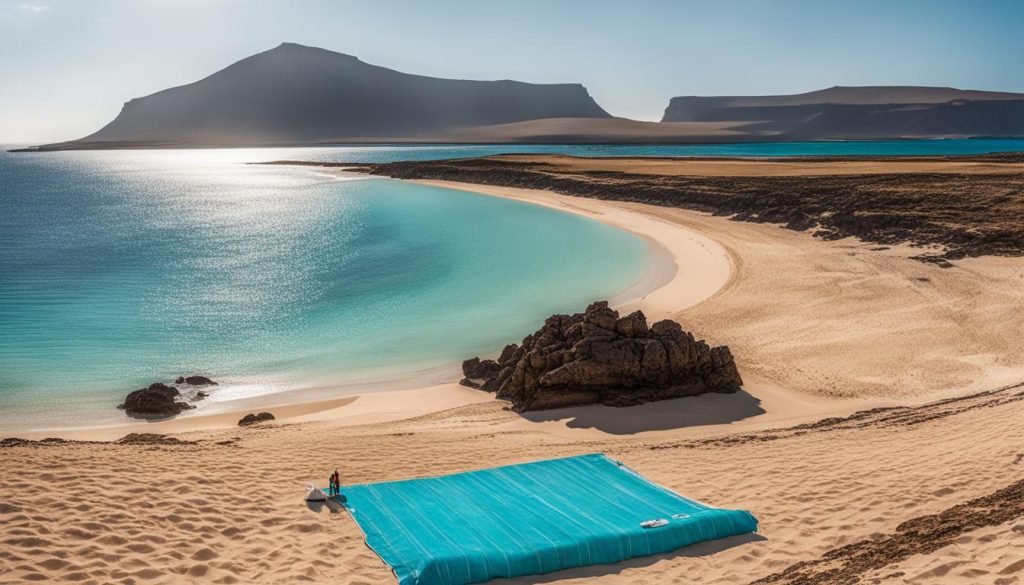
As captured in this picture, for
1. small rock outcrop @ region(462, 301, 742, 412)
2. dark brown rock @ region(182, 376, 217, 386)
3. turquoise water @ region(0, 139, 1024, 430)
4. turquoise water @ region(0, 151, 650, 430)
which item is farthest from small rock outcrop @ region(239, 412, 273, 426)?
small rock outcrop @ region(462, 301, 742, 412)

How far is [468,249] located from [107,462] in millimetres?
29415

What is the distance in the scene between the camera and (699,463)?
1195 cm

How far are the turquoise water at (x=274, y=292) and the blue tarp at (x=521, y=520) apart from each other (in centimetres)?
806

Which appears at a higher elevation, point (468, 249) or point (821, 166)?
→ point (821, 166)

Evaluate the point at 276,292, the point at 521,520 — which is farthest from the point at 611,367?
the point at 276,292

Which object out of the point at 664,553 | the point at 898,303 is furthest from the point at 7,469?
the point at 898,303

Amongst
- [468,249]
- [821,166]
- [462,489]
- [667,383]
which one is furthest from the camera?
[821,166]

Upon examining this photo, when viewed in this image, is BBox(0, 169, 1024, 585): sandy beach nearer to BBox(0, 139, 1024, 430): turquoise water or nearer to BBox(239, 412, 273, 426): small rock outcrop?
BBox(239, 412, 273, 426): small rock outcrop

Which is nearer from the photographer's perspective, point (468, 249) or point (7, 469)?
point (7, 469)

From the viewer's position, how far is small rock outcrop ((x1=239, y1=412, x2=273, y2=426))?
50.0 feet

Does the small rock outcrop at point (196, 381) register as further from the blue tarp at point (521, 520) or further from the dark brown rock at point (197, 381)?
the blue tarp at point (521, 520)

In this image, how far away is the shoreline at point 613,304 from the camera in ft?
50.1

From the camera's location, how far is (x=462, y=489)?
34.1 feet

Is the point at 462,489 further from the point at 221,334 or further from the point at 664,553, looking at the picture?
the point at 221,334
